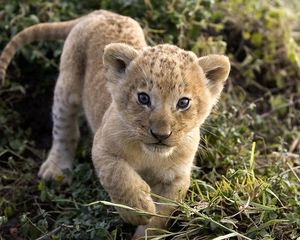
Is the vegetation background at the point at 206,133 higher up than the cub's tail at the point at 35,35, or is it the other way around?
the cub's tail at the point at 35,35

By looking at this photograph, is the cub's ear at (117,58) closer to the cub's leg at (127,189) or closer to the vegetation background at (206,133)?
the cub's leg at (127,189)

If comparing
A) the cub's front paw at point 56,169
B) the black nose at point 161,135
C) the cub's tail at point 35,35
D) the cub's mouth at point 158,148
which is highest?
the black nose at point 161,135

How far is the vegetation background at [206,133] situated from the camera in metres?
4.82

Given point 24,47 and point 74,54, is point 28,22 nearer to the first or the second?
point 24,47

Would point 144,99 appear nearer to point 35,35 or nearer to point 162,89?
point 162,89

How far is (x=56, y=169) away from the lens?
20.5ft

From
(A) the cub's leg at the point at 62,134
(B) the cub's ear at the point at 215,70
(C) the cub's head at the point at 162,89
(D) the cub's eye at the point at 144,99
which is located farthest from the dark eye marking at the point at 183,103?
(A) the cub's leg at the point at 62,134

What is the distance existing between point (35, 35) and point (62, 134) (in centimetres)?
94

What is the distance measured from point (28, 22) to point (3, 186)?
1.84 m

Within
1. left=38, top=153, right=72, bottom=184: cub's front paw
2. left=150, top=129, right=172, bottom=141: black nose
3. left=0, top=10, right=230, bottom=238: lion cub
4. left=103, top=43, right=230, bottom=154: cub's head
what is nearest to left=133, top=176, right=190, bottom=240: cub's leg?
left=0, top=10, right=230, bottom=238: lion cub

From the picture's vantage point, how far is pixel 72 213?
5.49 meters

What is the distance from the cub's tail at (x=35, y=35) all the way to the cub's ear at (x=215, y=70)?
2.02m

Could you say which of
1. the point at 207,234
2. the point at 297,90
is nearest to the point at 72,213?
the point at 207,234

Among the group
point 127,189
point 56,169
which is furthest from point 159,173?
point 56,169
